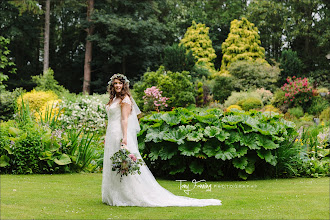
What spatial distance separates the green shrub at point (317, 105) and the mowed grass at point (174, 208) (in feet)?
34.3

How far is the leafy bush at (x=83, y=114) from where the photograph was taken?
13.0 metres

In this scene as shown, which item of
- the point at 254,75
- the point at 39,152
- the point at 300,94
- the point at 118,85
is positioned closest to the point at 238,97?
the point at 300,94

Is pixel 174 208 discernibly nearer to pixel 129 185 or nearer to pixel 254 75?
pixel 129 185

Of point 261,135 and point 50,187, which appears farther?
point 261,135

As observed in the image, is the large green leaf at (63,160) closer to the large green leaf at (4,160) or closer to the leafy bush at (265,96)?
the large green leaf at (4,160)

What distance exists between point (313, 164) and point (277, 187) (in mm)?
1752

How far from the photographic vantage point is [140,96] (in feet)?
56.3

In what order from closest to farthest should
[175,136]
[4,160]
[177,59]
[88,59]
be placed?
[175,136], [4,160], [177,59], [88,59]

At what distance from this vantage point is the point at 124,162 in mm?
4633

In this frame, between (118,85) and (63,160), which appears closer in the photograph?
(118,85)

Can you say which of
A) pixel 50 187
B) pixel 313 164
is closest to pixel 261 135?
pixel 313 164

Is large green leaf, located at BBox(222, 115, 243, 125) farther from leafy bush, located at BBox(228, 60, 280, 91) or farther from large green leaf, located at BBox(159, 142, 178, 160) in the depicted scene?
leafy bush, located at BBox(228, 60, 280, 91)

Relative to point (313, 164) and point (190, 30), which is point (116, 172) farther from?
point (190, 30)

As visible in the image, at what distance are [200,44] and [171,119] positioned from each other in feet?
67.7
